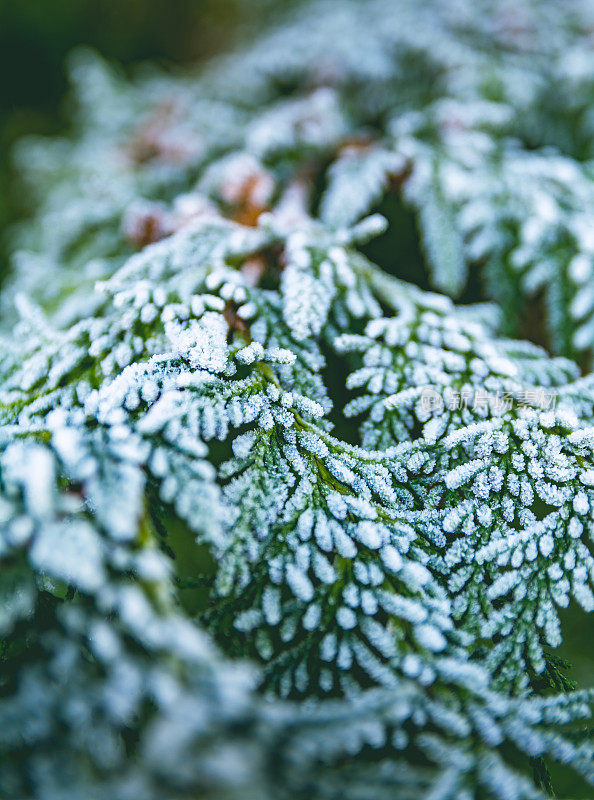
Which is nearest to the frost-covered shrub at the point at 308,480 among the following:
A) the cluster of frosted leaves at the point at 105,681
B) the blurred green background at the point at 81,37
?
the cluster of frosted leaves at the point at 105,681

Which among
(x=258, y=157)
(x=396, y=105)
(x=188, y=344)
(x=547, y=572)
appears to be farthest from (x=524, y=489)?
(x=396, y=105)

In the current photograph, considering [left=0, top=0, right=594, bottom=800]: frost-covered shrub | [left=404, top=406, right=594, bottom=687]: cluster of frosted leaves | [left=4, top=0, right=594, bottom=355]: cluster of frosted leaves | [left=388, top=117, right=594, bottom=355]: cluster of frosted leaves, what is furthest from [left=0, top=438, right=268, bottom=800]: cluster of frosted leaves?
[left=388, top=117, right=594, bottom=355]: cluster of frosted leaves

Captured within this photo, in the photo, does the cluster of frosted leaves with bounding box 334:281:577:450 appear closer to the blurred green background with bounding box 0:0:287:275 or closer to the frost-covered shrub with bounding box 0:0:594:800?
the frost-covered shrub with bounding box 0:0:594:800

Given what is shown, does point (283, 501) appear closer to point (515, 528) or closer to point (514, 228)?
point (515, 528)

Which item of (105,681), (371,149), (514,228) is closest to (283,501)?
(105,681)

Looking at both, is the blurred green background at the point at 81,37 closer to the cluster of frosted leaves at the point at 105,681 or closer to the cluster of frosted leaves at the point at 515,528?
the cluster of frosted leaves at the point at 105,681

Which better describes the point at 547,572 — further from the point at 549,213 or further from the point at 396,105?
the point at 396,105
